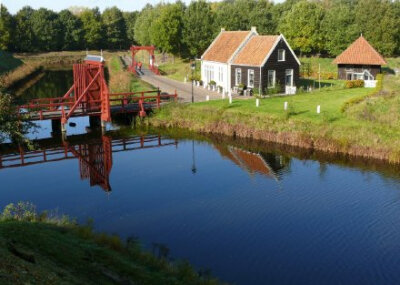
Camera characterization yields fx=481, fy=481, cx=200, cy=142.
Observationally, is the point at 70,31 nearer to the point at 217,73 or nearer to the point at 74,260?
the point at 217,73

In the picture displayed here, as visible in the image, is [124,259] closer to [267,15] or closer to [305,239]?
[305,239]

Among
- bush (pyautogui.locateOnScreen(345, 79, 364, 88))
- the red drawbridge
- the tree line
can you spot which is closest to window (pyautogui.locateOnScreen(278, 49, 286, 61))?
bush (pyautogui.locateOnScreen(345, 79, 364, 88))

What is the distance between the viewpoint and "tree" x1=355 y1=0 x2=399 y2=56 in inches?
2525

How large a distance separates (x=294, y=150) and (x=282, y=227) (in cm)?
1120

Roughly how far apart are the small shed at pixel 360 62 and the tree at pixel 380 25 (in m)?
14.8

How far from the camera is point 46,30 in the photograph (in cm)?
10031

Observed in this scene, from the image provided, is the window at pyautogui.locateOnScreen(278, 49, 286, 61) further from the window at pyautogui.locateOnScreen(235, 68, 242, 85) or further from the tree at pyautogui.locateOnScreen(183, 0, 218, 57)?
the tree at pyautogui.locateOnScreen(183, 0, 218, 57)

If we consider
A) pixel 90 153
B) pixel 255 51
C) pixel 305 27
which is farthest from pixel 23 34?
pixel 90 153

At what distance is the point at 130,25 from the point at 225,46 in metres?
75.6

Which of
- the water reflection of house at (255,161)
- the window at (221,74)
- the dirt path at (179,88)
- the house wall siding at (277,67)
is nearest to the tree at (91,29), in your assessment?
the dirt path at (179,88)

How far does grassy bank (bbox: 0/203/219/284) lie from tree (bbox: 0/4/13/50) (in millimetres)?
87342

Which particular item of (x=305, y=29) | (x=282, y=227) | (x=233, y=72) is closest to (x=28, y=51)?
(x=305, y=29)

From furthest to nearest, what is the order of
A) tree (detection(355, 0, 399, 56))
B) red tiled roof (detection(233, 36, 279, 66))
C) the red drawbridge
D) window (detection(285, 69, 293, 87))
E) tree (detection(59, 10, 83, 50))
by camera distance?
tree (detection(59, 10, 83, 50)), tree (detection(355, 0, 399, 56)), window (detection(285, 69, 293, 87)), red tiled roof (detection(233, 36, 279, 66)), the red drawbridge

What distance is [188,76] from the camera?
5741 cm
